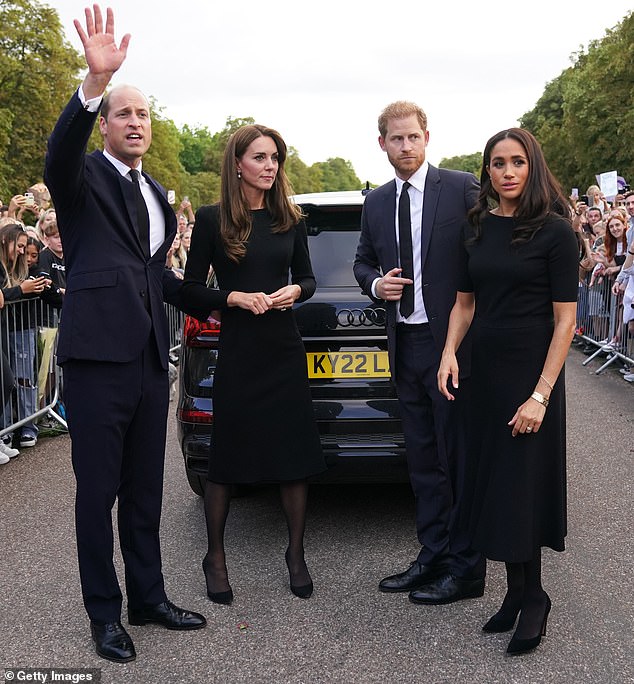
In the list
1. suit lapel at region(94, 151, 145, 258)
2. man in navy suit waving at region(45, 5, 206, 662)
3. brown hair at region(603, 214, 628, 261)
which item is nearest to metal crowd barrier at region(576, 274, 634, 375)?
brown hair at region(603, 214, 628, 261)

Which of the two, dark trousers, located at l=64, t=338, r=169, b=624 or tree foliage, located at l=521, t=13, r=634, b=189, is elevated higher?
tree foliage, located at l=521, t=13, r=634, b=189

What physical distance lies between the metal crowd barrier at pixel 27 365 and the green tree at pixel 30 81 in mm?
30765

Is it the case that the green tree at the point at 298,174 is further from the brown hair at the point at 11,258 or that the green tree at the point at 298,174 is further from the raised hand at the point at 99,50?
the raised hand at the point at 99,50

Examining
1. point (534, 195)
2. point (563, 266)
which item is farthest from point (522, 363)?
point (534, 195)

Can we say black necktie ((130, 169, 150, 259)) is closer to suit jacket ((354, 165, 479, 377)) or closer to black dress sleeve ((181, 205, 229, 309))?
black dress sleeve ((181, 205, 229, 309))

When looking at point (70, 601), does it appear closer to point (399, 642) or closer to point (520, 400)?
point (399, 642)

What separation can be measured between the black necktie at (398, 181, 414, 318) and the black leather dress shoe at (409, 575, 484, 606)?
4.12 feet

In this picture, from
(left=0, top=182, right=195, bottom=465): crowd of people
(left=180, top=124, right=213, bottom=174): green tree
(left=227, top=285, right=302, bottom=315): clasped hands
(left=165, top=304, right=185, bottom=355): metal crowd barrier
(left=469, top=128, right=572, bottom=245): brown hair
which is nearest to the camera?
(left=469, top=128, right=572, bottom=245): brown hair

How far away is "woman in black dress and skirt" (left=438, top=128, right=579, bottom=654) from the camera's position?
11.4ft

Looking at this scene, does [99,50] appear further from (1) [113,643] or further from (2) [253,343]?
(1) [113,643]

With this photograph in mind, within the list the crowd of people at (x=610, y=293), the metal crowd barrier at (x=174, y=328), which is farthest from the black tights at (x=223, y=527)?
the metal crowd barrier at (x=174, y=328)

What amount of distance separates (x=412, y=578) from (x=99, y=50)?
272 cm

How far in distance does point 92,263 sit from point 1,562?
200 centimetres

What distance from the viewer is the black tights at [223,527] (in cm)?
420
